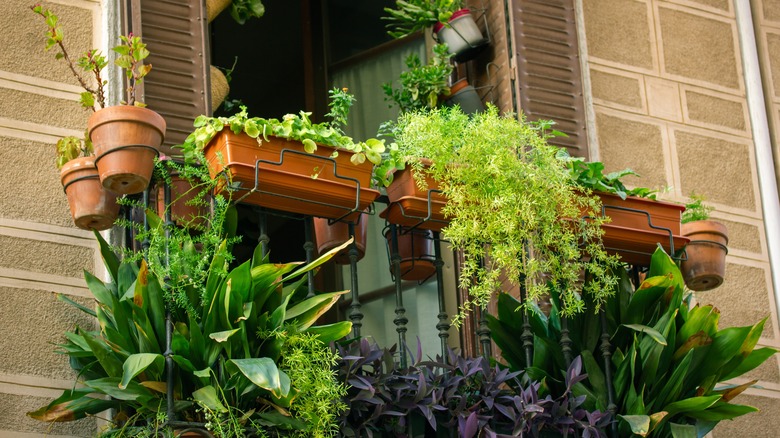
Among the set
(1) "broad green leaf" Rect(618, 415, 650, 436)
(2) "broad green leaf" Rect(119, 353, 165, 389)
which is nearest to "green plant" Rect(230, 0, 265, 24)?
(2) "broad green leaf" Rect(119, 353, 165, 389)

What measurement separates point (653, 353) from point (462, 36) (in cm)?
197

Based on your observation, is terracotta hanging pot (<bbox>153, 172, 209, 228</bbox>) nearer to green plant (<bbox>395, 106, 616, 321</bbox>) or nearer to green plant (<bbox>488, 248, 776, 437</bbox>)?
green plant (<bbox>395, 106, 616, 321</bbox>)

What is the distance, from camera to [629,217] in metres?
6.25

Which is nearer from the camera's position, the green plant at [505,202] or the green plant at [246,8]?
the green plant at [505,202]

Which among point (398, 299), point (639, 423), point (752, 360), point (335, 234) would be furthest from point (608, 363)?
point (335, 234)

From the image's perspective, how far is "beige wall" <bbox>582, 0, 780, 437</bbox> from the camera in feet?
23.6

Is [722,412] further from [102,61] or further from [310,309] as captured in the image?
[102,61]

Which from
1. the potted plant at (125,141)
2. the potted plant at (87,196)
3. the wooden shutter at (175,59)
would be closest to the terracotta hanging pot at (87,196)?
the potted plant at (87,196)

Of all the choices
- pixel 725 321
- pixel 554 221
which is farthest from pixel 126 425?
pixel 725 321

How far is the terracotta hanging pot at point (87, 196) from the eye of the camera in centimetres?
562

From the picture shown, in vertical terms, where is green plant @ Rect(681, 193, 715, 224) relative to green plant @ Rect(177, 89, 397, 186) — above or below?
below

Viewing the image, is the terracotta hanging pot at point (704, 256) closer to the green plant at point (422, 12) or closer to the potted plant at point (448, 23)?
the potted plant at point (448, 23)

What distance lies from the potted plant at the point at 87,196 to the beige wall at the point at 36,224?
0.92 ft

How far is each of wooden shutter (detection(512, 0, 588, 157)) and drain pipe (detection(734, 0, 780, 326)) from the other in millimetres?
1111
